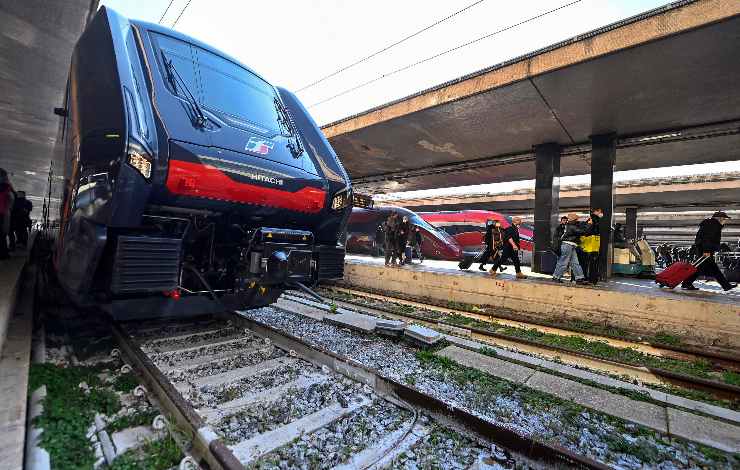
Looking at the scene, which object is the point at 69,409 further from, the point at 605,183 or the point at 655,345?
the point at 605,183

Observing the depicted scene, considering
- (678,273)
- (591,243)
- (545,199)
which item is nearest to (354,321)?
(591,243)

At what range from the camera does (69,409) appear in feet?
7.48

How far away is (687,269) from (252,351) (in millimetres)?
8162

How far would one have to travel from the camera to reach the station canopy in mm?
5266

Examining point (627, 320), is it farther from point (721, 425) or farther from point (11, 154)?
point (11, 154)

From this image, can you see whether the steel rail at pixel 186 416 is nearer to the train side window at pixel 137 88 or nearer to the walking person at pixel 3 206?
the train side window at pixel 137 88

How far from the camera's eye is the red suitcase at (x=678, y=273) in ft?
22.7

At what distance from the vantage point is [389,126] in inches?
378

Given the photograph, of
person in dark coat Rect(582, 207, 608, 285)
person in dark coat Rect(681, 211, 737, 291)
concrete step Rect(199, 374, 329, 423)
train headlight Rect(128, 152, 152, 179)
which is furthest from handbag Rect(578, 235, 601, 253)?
train headlight Rect(128, 152, 152, 179)

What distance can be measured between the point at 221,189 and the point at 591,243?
760 centimetres

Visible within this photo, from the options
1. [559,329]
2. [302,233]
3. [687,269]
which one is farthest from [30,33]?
[687,269]

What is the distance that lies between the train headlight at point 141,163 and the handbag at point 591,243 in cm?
806

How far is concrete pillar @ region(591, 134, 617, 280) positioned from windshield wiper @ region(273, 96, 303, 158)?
8.29 metres

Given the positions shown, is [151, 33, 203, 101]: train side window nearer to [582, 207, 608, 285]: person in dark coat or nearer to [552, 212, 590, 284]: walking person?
[552, 212, 590, 284]: walking person
